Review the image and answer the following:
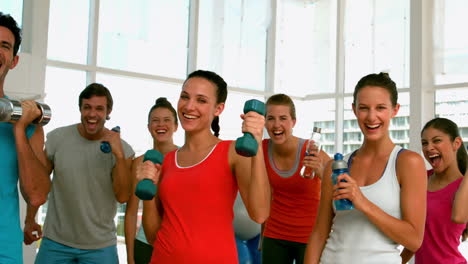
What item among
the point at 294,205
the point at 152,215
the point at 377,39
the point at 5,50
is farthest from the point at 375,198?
the point at 377,39

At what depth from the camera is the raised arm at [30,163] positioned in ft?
5.33

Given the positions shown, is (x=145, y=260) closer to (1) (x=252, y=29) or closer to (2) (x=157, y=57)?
(2) (x=157, y=57)

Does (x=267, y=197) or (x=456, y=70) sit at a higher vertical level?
(x=456, y=70)

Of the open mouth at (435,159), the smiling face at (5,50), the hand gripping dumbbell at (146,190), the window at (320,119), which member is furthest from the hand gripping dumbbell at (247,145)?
the window at (320,119)

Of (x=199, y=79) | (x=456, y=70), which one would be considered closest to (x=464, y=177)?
(x=199, y=79)

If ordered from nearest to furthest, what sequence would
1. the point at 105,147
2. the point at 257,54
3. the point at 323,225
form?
1. the point at 323,225
2. the point at 105,147
3. the point at 257,54

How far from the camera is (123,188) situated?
270 cm

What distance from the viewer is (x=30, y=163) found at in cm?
165

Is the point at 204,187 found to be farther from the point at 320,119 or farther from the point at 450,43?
the point at 320,119

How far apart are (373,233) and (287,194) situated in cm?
144

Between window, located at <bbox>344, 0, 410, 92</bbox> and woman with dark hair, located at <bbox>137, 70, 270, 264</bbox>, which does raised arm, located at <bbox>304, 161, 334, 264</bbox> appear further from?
window, located at <bbox>344, 0, 410, 92</bbox>

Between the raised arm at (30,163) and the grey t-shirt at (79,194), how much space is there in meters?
0.92

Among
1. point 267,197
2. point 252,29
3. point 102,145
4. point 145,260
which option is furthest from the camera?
point 252,29

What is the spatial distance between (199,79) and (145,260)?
5.06ft
